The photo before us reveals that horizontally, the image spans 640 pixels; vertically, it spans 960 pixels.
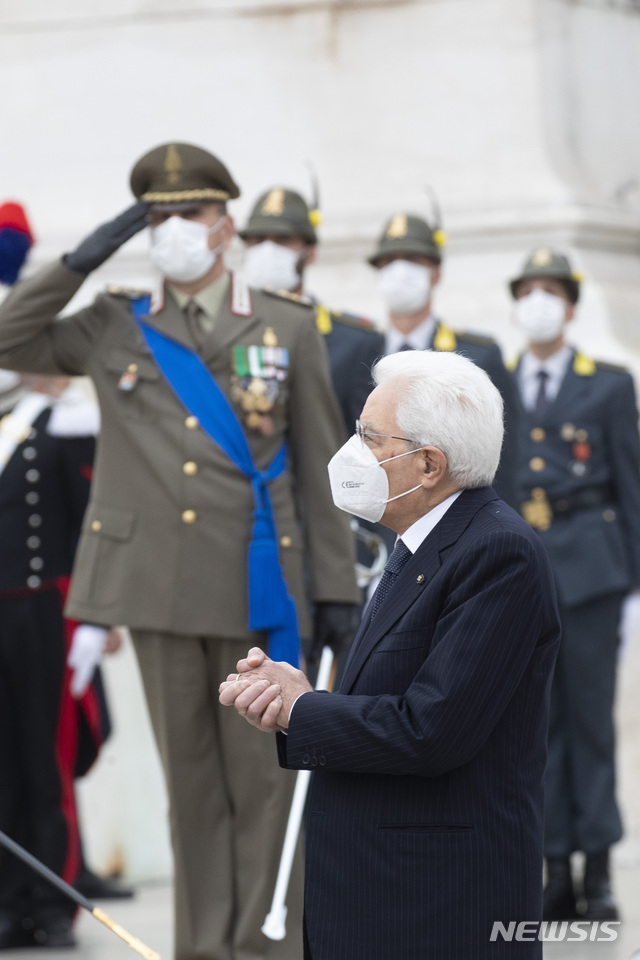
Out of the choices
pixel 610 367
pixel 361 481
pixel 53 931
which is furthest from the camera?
pixel 610 367

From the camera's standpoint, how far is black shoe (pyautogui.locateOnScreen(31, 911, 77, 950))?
17.2 ft

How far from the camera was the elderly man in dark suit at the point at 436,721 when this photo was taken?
2.67m

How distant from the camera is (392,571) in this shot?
2949 mm

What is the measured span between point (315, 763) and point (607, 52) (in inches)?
217

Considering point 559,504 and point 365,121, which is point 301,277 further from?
point 365,121

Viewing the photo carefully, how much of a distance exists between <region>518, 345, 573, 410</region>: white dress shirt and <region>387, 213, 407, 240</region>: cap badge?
0.67 m

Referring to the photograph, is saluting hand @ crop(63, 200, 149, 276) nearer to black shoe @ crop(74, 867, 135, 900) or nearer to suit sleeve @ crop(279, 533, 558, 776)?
suit sleeve @ crop(279, 533, 558, 776)

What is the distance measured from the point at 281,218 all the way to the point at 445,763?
3279 mm

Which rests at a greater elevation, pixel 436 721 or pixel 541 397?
pixel 541 397

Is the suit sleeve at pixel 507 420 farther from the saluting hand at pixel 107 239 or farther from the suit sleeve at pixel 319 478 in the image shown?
the saluting hand at pixel 107 239

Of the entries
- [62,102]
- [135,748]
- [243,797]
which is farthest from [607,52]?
[243,797]

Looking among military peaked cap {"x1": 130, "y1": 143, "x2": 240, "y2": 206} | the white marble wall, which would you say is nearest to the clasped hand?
military peaked cap {"x1": 130, "y1": 143, "x2": 240, "y2": 206}

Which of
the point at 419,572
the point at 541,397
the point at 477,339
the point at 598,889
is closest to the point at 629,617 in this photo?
the point at 541,397

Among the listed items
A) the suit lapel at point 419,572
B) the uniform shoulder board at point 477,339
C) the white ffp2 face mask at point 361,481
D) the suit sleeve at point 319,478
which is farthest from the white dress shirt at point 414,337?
the suit lapel at point 419,572
